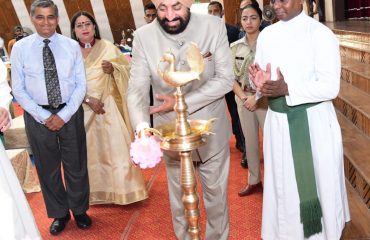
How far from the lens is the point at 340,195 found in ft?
8.14

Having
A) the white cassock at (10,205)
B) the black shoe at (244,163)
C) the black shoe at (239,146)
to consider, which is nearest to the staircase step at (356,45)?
the black shoe at (239,146)

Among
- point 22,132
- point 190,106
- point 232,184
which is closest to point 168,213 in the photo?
point 232,184

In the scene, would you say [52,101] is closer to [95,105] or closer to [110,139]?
[95,105]

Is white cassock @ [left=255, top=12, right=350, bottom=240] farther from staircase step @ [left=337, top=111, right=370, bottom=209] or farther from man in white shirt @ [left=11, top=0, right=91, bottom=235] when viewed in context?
man in white shirt @ [left=11, top=0, right=91, bottom=235]

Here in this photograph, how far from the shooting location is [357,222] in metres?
2.78

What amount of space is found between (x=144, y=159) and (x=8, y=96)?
145 cm

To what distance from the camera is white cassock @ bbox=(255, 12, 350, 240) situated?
7.35 ft

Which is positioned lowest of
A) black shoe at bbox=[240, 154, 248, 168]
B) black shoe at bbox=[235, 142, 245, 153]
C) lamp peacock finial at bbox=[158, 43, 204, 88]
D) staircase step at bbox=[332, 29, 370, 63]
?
black shoe at bbox=[235, 142, 245, 153]

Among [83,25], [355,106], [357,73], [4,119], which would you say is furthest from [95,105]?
[357,73]

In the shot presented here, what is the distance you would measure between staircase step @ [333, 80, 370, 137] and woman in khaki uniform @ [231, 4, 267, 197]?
93 cm

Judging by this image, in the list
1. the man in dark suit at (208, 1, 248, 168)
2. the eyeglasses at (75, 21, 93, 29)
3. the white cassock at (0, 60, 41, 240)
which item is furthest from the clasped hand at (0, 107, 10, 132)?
the man in dark suit at (208, 1, 248, 168)

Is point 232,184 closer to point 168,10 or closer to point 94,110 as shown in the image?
point 94,110

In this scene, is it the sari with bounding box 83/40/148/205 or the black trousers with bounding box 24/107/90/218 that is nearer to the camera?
the black trousers with bounding box 24/107/90/218

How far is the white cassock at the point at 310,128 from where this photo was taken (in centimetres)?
224
